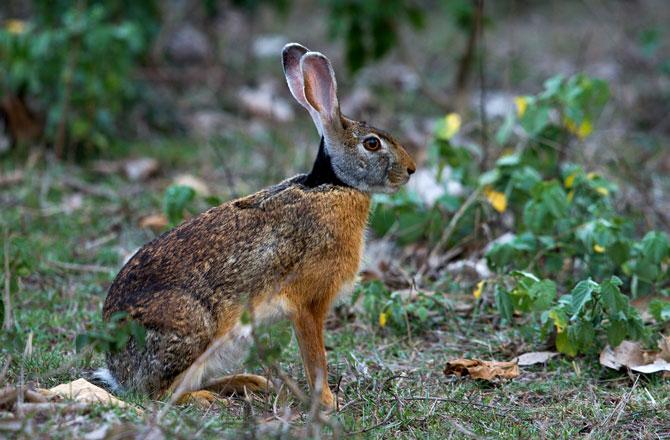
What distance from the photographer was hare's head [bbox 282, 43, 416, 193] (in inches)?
214

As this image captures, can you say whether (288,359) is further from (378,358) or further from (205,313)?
(205,313)

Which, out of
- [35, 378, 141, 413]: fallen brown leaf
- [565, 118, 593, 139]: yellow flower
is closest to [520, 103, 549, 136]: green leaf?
[565, 118, 593, 139]: yellow flower

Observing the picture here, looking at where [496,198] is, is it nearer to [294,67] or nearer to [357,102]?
[294,67]

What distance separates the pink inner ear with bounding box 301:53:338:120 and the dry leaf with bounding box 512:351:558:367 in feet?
5.82

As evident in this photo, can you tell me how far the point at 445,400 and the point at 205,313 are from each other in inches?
49.4

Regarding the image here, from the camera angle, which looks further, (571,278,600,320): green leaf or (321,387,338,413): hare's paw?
(571,278,600,320): green leaf

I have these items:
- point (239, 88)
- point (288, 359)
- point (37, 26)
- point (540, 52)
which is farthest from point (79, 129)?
point (540, 52)

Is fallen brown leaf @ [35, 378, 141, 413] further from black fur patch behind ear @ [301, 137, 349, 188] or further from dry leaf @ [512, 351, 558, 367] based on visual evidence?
dry leaf @ [512, 351, 558, 367]

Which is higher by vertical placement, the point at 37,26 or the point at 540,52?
the point at 37,26

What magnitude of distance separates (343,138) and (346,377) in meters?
1.30

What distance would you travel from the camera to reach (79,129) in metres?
9.31

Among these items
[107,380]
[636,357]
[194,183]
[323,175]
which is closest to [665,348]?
[636,357]

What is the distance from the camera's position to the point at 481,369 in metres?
5.45

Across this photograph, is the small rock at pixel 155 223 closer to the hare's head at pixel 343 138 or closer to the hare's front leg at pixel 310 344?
the hare's head at pixel 343 138
